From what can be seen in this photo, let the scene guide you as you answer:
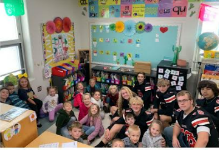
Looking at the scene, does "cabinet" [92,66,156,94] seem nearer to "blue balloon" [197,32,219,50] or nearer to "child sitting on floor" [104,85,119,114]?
"child sitting on floor" [104,85,119,114]

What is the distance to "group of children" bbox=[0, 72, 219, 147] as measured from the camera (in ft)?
6.97

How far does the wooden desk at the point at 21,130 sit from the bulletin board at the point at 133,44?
111 inches

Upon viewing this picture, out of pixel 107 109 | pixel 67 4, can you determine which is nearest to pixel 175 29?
pixel 107 109

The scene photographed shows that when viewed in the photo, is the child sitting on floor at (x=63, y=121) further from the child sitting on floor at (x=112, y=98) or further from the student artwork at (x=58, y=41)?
the student artwork at (x=58, y=41)

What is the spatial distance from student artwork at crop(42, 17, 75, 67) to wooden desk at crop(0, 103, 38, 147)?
1.95m

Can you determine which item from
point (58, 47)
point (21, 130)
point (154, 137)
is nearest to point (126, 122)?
point (154, 137)

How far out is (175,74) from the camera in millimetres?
3461

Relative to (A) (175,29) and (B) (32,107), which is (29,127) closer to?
(B) (32,107)

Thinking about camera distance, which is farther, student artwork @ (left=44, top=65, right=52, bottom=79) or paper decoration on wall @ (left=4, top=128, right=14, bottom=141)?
student artwork @ (left=44, top=65, right=52, bottom=79)

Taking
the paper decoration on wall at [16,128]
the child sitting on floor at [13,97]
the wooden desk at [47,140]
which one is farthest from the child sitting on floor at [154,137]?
the child sitting on floor at [13,97]

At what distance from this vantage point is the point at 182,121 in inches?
78.0

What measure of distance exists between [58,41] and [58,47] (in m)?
0.13

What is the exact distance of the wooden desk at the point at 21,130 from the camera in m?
1.63

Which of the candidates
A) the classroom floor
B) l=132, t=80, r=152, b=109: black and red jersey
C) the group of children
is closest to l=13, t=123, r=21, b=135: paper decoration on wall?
the group of children
